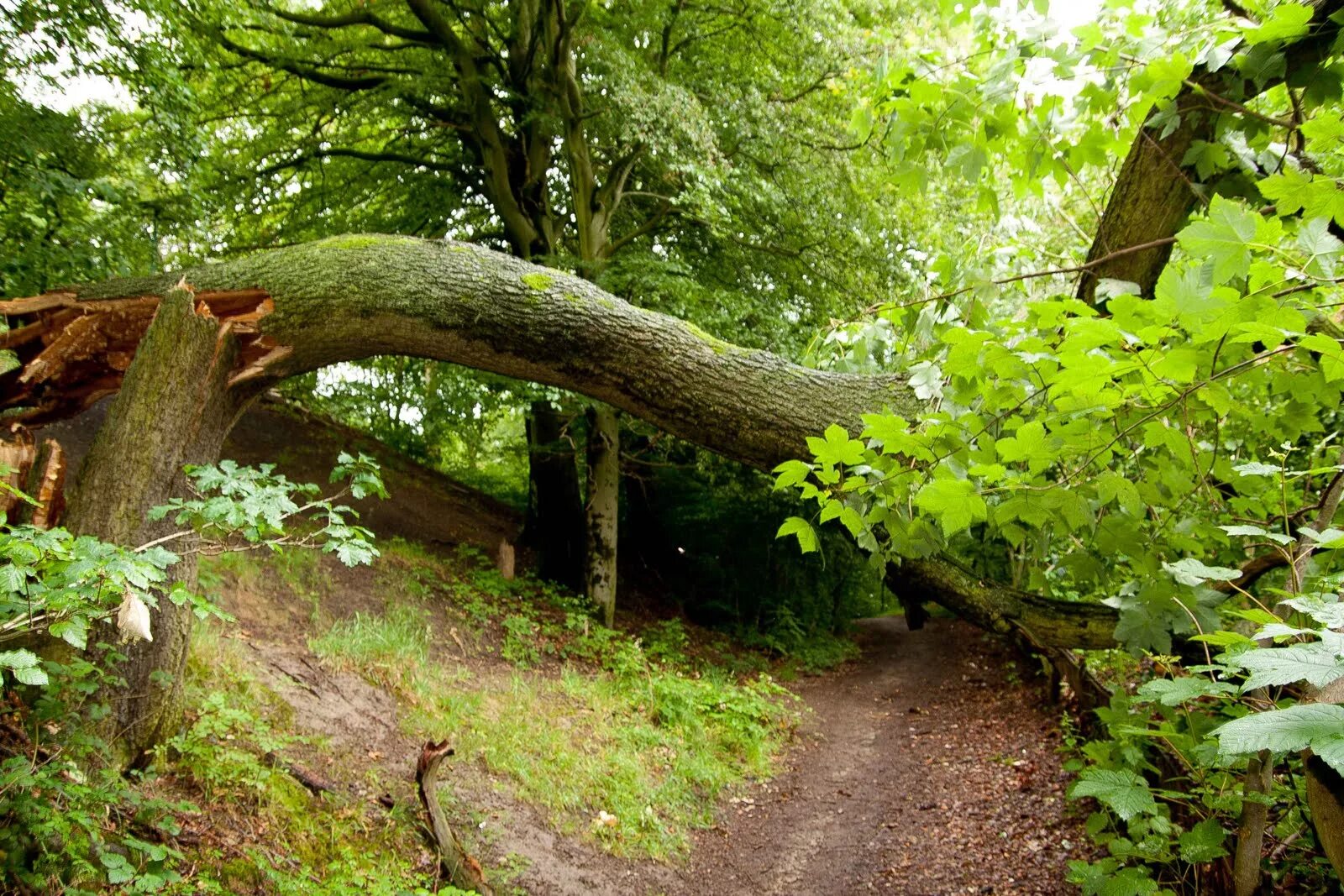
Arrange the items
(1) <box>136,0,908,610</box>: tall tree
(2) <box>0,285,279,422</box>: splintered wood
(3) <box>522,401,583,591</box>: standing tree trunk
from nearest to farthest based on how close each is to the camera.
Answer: (2) <box>0,285,279,422</box>: splintered wood → (1) <box>136,0,908,610</box>: tall tree → (3) <box>522,401,583,591</box>: standing tree trunk

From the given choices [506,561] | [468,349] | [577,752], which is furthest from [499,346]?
[506,561]

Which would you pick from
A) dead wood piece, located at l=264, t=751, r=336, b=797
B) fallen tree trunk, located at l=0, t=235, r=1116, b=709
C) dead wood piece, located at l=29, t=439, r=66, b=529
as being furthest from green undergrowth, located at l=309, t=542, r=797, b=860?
dead wood piece, located at l=29, t=439, r=66, b=529

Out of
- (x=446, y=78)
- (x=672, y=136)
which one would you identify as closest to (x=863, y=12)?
(x=672, y=136)

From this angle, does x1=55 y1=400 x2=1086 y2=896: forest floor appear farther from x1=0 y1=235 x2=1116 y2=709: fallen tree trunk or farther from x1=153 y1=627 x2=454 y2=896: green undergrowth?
x1=0 y1=235 x2=1116 y2=709: fallen tree trunk

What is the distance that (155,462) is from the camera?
3580 millimetres

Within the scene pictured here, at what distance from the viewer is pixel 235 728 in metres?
4.29

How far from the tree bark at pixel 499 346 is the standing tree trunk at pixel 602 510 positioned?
6.54 metres

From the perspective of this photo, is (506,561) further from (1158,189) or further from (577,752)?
(1158,189)

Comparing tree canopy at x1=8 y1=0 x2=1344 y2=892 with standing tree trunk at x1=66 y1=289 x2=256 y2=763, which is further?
standing tree trunk at x1=66 y1=289 x2=256 y2=763

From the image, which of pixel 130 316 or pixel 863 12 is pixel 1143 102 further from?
pixel 863 12

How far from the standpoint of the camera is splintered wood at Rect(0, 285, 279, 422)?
150 inches

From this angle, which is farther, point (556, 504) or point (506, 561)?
point (556, 504)

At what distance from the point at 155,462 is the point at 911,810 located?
5.91 metres

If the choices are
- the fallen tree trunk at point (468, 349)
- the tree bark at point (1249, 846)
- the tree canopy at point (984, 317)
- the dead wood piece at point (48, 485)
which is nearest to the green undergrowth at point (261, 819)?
the fallen tree trunk at point (468, 349)
